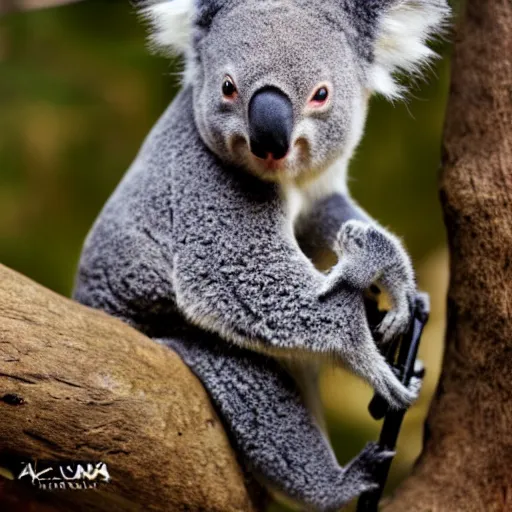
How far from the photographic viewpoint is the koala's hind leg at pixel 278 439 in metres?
→ 2.43

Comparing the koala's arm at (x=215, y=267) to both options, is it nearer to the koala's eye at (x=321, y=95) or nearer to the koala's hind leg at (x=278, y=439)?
the koala's hind leg at (x=278, y=439)

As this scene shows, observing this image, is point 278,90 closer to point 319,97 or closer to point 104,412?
point 319,97

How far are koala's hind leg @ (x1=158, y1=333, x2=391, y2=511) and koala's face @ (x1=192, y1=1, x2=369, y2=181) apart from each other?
73cm

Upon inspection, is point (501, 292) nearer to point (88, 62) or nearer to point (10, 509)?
point (10, 509)

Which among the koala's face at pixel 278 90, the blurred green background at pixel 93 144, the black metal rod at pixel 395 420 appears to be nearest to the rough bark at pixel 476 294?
the black metal rod at pixel 395 420

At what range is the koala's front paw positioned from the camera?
2410 mm

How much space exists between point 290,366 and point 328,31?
1.20 m

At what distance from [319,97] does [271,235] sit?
1.65 ft

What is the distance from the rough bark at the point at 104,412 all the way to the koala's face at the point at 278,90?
2.52ft

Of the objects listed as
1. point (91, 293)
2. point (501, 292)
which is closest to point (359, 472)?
point (501, 292)

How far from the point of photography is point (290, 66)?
87.4 inches

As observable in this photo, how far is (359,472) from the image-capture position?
2.43 metres

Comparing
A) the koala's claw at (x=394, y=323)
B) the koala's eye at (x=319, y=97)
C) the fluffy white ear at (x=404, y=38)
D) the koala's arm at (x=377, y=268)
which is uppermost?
the fluffy white ear at (x=404, y=38)

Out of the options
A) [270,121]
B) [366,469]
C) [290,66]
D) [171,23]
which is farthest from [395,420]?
[171,23]
